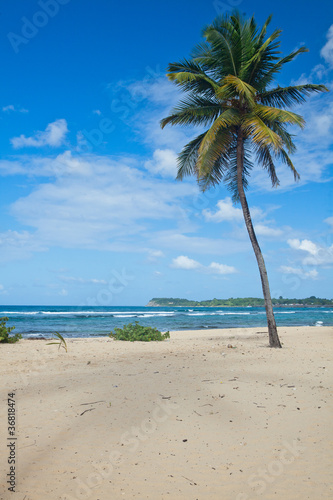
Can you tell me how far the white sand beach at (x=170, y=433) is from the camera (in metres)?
3.13

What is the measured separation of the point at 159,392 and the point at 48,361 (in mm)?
4378

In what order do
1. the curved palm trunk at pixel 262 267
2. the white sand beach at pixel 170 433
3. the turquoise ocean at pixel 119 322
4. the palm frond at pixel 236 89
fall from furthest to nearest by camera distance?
the turquoise ocean at pixel 119 322
the curved palm trunk at pixel 262 267
the palm frond at pixel 236 89
the white sand beach at pixel 170 433

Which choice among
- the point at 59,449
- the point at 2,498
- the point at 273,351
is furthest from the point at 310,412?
the point at 273,351

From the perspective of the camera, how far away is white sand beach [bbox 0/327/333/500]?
3.13 m

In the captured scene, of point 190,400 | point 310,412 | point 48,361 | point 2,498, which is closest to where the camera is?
point 2,498

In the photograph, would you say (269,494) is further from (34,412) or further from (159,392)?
(34,412)

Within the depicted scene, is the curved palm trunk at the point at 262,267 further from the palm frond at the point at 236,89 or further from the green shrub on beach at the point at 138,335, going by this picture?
the green shrub on beach at the point at 138,335

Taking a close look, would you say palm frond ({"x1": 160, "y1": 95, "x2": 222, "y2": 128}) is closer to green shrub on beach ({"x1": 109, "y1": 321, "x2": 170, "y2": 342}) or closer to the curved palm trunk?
the curved palm trunk

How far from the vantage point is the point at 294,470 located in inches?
133

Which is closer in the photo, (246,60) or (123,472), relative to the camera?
(123,472)

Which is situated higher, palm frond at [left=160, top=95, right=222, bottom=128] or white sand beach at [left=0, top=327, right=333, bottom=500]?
palm frond at [left=160, top=95, right=222, bottom=128]

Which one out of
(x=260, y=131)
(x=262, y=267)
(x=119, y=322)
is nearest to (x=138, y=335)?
(x=262, y=267)

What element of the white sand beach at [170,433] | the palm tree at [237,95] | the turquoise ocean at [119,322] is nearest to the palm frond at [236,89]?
the palm tree at [237,95]

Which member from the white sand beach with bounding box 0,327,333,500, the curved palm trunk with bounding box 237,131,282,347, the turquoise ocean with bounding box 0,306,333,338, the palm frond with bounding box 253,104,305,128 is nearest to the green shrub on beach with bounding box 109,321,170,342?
the turquoise ocean with bounding box 0,306,333,338
